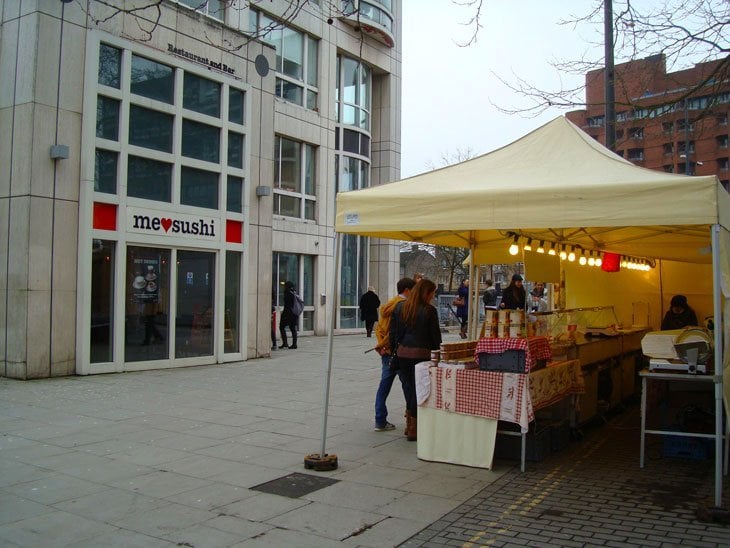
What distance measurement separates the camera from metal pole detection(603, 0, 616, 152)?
9.50 meters

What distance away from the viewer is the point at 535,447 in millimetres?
6516

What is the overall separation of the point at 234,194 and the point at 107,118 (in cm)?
320

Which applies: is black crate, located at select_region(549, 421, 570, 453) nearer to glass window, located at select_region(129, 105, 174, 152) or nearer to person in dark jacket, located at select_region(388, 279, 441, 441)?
person in dark jacket, located at select_region(388, 279, 441, 441)

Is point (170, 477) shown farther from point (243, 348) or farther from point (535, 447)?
point (243, 348)

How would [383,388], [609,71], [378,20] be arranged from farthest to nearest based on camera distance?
[378,20] → [609,71] → [383,388]

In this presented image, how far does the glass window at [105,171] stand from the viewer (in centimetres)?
1160

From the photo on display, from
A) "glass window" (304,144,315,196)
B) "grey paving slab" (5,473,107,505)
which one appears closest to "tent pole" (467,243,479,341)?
"grey paving slab" (5,473,107,505)

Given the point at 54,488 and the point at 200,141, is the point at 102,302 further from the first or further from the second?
the point at 54,488

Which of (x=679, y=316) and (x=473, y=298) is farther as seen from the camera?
(x=679, y=316)

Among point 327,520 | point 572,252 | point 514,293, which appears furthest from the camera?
point 514,293

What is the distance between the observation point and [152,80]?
12516 mm

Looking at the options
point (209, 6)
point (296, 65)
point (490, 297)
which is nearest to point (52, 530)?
point (209, 6)

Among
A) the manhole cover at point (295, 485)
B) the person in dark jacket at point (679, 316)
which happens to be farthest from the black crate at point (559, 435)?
the person in dark jacket at point (679, 316)

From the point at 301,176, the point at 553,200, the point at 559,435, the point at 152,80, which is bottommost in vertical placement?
the point at 559,435
